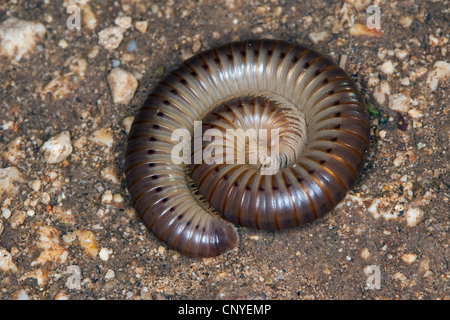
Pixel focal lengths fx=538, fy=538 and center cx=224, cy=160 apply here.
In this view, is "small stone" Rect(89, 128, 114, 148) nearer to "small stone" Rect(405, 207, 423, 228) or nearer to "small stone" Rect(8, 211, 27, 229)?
"small stone" Rect(8, 211, 27, 229)

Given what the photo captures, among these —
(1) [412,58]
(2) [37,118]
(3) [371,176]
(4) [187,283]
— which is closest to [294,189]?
(3) [371,176]

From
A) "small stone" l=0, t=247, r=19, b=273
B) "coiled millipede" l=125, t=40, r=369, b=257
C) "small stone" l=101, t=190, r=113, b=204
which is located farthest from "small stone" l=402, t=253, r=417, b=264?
"small stone" l=0, t=247, r=19, b=273

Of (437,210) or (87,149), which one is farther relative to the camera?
(87,149)

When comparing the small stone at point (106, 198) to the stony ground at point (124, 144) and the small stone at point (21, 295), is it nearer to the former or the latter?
the stony ground at point (124, 144)

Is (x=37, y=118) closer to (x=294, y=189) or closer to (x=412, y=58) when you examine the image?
(x=294, y=189)
